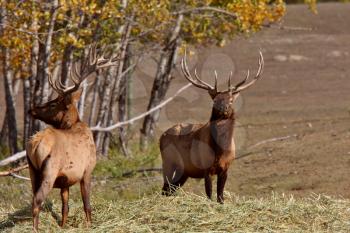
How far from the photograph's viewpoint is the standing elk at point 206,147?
11734mm

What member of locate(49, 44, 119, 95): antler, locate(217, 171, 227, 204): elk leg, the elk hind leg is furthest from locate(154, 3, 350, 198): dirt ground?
the elk hind leg

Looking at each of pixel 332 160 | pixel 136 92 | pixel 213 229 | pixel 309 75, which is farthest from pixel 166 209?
pixel 309 75

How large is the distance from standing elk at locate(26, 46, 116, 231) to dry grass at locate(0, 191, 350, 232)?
13.5 inches

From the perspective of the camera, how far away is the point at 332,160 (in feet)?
54.8

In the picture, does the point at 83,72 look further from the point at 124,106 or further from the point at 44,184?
the point at 124,106

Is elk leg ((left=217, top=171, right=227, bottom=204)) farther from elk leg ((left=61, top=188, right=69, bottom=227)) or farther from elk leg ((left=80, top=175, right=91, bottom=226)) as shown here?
elk leg ((left=61, top=188, right=69, bottom=227))

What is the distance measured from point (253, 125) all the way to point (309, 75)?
11.0 metres

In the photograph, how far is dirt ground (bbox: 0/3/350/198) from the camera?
16.2 m

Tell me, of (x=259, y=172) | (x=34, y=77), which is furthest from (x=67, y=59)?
(x=259, y=172)

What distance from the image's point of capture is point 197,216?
1005cm

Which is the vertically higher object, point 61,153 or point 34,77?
point 61,153

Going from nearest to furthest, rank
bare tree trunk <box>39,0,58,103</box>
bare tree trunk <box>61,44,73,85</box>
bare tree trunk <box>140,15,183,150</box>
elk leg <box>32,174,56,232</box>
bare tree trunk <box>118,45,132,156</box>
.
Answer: elk leg <box>32,174,56,232</box> < bare tree trunk <box>39,0,58,103</box> < bare tree trunk <box>61,44,73,85</box> < bare tree trunk <box>118,45,132,156</box> < bare tree trunk <box>140,15,183,150</box>

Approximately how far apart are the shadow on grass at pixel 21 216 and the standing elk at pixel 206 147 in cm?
150

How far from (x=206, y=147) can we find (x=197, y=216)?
6.63 ft
